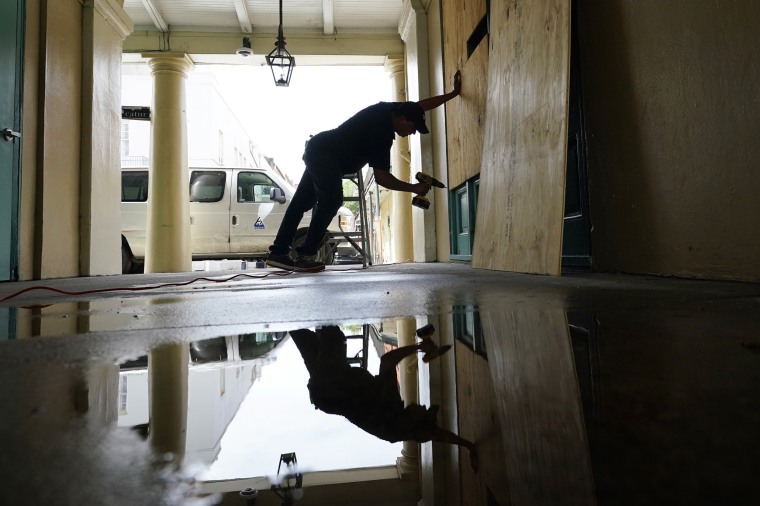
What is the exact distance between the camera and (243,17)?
6789 millimetres

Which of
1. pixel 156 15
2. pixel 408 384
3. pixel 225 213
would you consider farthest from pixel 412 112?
pixel 156 15

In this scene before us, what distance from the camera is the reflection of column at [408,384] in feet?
1.32

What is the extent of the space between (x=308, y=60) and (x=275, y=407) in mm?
7778

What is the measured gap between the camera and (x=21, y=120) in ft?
13.6

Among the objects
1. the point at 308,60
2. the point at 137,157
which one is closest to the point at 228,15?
the point at 308,60

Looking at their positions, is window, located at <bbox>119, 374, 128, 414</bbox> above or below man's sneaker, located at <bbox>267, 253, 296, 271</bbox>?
below

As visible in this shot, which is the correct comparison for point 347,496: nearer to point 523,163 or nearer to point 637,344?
point 637,344

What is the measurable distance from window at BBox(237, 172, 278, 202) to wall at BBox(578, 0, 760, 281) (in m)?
5.63

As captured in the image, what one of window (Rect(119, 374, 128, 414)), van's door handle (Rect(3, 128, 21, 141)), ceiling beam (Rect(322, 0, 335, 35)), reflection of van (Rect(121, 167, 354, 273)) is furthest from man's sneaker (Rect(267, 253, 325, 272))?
ceiling beam (Rect(322, 0, 335, 35))

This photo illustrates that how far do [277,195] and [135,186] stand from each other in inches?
99.2

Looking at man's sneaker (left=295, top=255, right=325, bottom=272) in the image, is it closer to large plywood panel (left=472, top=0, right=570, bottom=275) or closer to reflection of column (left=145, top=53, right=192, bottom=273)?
large plywood panel (left=472, top=0, right=570, bottom=275)

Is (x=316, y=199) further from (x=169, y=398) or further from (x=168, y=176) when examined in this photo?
(x=169, y=398)

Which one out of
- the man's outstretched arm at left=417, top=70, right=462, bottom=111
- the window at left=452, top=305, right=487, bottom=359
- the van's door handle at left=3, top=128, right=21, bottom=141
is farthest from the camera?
the man's outstretched arm at left=417, top=70, right=462, bottom=111

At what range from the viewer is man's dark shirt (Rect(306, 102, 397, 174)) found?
12.6ft
